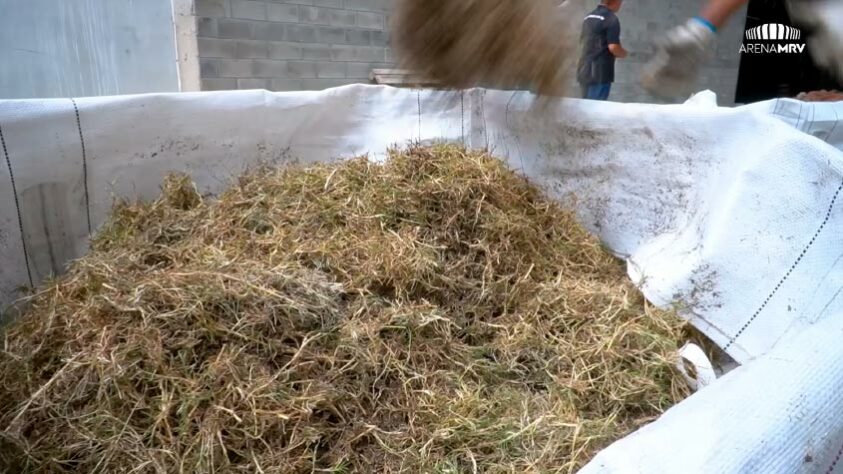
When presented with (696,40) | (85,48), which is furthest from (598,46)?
(85,48)

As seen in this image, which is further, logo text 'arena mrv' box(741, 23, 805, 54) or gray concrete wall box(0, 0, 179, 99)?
logo text 'arena mrv' box(741, 23, 805, 54)

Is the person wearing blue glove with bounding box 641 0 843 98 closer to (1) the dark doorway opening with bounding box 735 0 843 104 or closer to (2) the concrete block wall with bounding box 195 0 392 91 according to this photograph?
(2) the concrete block wall with bounding box 195 0 392 91

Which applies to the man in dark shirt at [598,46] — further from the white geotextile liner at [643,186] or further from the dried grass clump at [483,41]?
the dried grass clump at [483,41]

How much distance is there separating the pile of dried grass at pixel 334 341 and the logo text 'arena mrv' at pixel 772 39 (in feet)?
23.7

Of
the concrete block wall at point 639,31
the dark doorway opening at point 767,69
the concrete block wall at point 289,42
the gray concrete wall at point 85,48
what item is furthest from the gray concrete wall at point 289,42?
the dark doorway opening at point 767,69

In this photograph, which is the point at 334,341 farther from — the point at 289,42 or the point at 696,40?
the point at 289,42

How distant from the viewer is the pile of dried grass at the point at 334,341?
115 centimetres

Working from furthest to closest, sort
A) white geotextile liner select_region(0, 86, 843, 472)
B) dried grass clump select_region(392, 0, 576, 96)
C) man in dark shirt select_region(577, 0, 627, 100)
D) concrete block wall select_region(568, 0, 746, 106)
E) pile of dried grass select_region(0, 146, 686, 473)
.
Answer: concrete block wall select_region(568, 0, 746, 106) < man in dark shirt select_region(577, 0, 627, 100) < dried grass clump select_region(392, 0, 576, 96) < pile of dried grass select_region(0, 146, 686, 473) < white geotextile liner select_region(0, 86, 843, 472)

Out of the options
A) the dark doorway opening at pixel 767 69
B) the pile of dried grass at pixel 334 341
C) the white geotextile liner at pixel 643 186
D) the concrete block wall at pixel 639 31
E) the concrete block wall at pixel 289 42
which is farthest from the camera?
the dark doorway opening at pixel 767 69

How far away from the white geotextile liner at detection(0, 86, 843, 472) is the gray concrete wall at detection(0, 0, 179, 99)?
1325 millimetres

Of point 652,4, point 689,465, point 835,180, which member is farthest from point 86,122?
point 652,4

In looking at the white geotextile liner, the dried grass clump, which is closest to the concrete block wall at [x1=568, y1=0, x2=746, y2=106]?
the white geotextile liner

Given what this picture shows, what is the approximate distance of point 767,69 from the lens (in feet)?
25.2

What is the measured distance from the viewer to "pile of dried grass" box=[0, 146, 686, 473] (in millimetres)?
1146
